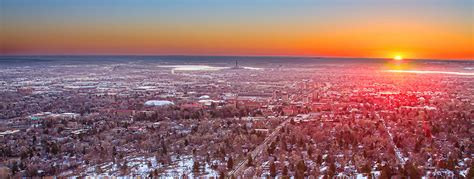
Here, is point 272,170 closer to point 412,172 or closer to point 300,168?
point 300,168

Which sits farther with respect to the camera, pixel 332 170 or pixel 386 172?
pixel 332 170

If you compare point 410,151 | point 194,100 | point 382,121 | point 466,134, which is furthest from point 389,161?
point 194,100

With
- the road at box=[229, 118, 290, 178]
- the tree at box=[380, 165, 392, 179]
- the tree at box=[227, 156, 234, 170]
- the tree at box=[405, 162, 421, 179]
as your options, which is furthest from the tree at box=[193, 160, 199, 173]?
the tree at box=[405, 162, 421, 179]

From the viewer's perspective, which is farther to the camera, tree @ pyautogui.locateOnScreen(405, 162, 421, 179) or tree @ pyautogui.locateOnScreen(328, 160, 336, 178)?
tree @ pyautogui.locateOnScreen(328, 160, 336, 178)

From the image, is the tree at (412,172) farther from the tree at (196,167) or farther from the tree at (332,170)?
the tree at (196,167)

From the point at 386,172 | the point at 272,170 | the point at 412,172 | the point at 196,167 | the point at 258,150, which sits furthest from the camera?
the point at 258,150

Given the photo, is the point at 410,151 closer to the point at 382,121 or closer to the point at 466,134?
the point at 466,134

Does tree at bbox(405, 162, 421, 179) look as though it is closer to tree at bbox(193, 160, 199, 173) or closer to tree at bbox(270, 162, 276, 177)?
tree at bbox(270, 162, 276, 177)

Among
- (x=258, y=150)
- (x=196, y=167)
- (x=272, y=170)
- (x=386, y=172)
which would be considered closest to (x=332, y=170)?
(x=386, y=172)

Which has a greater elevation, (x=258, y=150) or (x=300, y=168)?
(x=300, y=168)
